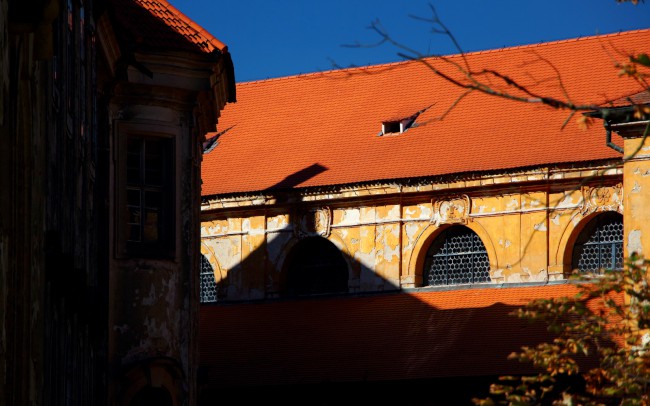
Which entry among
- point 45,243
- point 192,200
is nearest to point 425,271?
point 192,200

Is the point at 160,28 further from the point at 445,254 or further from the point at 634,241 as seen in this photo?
the point at 445,254

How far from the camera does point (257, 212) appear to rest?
3553cm

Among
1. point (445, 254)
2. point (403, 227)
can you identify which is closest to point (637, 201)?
point (445, 254)

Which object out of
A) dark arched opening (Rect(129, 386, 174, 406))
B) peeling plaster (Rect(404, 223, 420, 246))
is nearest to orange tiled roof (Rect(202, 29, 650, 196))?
peeling plaster (Rect(404, 223, 420, 246))

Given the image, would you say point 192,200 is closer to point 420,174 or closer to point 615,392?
point 420,174

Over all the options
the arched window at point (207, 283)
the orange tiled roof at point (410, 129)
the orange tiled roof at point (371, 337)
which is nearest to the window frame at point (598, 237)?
the orange tiled roof at point (371, 337)

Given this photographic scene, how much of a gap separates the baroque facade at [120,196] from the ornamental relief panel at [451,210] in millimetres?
6842

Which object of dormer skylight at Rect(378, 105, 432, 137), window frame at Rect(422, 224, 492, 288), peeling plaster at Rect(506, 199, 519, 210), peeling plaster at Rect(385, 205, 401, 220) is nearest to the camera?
peeling plaster at Rect(506, 199, 519, 210)

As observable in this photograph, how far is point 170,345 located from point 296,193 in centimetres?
1110

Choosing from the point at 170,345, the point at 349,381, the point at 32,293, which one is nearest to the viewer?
the point at 32,293

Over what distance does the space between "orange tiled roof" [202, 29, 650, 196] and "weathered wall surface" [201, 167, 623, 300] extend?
40 centimetres

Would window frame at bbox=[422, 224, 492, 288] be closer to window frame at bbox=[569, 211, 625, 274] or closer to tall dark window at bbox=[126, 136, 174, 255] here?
window frame at bbox=[569, 211, 625, 274]

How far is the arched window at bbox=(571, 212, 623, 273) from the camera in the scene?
105 ft

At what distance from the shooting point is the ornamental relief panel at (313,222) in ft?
115
